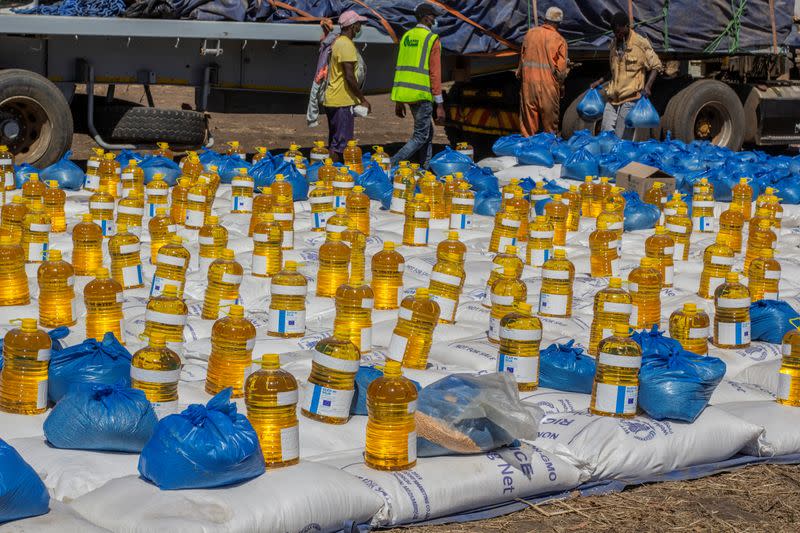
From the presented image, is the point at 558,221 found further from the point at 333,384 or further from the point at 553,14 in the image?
the point at 553,14

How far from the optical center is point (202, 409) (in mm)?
4145

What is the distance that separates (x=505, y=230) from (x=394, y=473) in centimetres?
→ 395

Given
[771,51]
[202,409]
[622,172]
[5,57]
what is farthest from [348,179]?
[771,51]

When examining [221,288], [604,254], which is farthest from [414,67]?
[221,288]

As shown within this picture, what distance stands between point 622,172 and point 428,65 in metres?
2.39

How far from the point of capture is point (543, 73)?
12875 mm

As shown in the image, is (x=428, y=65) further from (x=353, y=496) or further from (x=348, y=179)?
(x=353, y=496)

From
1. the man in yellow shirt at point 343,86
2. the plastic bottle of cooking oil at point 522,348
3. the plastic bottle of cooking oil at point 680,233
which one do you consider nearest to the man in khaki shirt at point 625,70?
the man in yellow shirt at point 343,86

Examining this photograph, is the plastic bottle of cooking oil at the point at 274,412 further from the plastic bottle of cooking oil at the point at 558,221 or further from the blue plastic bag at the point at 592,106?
the blue plastic bag at the point at 592,106

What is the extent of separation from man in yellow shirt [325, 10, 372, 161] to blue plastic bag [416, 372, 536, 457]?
23.2 feet

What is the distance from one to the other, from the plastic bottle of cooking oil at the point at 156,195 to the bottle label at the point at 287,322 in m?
2.99

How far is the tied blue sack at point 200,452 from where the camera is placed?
→ 13.1ft

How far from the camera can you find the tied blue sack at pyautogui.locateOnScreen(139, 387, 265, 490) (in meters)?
3.99

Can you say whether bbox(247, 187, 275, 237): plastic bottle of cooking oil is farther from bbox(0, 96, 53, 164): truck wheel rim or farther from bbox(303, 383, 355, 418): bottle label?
bbox(303, 383, 355, 418): bottle label
